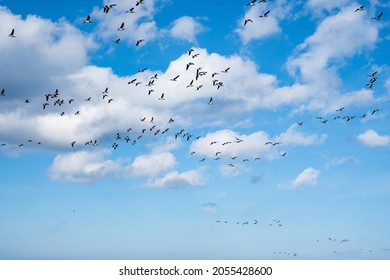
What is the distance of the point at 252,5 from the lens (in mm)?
57344

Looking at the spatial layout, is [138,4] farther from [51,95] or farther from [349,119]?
[349,119]

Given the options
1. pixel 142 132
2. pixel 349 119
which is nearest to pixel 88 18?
pixel 142 132

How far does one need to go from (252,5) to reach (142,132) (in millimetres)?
40628

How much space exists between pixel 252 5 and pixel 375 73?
1067 inches

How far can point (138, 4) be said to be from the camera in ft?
Result: 210

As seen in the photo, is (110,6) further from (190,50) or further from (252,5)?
(252,5)

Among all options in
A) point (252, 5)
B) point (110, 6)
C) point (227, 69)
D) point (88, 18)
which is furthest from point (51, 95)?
point (252, 5)
